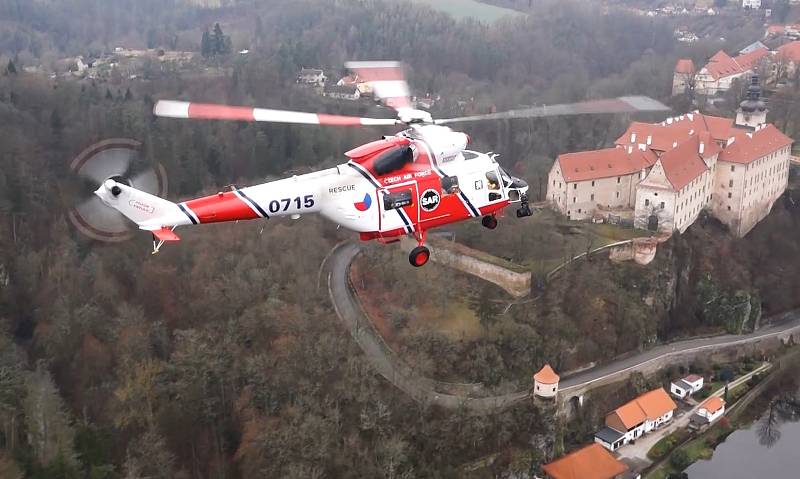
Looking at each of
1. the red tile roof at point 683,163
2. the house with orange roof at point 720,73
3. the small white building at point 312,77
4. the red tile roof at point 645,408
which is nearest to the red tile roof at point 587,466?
the red tile roof at point 645,408

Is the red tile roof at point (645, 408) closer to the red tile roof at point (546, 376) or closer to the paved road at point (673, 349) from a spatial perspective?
the paved road at point (673, 349)

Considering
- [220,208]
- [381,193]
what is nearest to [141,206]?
[220,208]

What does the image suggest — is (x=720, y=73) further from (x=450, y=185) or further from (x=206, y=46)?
(x=450, y=185)

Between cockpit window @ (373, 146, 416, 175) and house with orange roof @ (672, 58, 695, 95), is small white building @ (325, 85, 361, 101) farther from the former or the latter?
cockpit window @ (373, 146, 416, 175)

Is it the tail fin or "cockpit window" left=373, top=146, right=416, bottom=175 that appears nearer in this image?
the tail fin

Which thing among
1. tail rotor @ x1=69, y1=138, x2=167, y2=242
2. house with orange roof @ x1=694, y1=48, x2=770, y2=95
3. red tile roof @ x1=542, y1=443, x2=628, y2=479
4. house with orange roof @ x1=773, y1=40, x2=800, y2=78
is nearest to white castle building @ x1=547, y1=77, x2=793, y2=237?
Answer: red tile roof @ x1=542, y1=443, x2=628, y2=479

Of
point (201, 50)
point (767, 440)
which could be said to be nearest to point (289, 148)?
point (767, 440)
